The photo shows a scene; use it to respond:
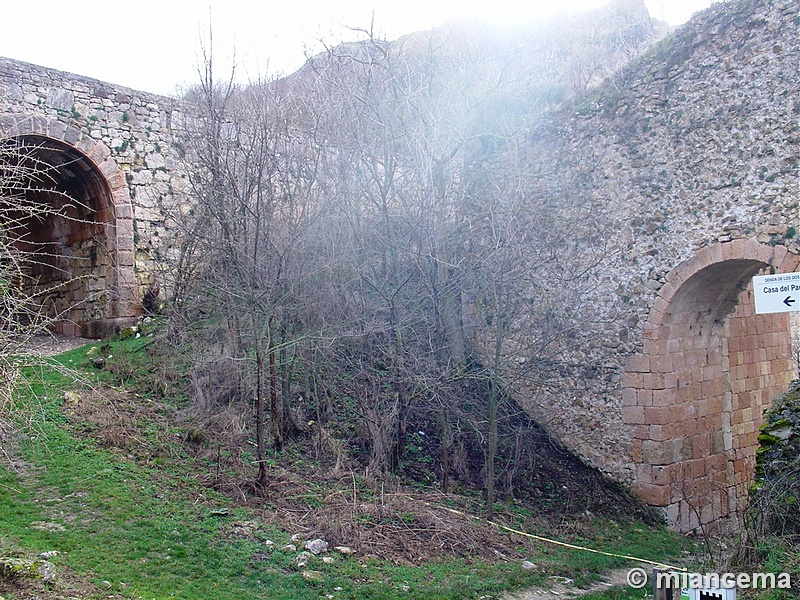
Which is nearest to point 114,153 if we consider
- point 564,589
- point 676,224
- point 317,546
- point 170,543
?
point 170,543

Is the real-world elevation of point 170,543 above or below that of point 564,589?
above

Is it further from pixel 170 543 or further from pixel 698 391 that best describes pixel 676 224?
pixel 170 543

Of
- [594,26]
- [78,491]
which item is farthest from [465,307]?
[594,26]

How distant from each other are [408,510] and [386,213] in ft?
11.5

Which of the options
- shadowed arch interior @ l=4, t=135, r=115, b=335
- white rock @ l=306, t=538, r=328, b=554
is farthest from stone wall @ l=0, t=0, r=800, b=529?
white rock @ l=306, t=538, r=328, b=554

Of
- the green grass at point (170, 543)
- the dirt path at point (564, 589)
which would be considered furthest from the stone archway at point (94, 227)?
the dirt path at point (564, 589)

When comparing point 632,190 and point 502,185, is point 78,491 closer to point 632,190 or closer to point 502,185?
point 502,185

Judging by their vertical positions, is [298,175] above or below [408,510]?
above

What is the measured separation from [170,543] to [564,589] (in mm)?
3635

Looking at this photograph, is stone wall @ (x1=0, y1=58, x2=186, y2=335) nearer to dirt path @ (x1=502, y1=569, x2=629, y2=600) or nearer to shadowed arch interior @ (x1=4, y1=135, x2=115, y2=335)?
shadowed arch interior @ (x1=4, y1=135, x2=115, y2=335)

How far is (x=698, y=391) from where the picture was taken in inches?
384

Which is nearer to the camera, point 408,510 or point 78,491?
point 78,491

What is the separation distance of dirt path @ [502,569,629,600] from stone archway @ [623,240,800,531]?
237 centimetres

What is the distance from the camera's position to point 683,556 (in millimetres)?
7918
